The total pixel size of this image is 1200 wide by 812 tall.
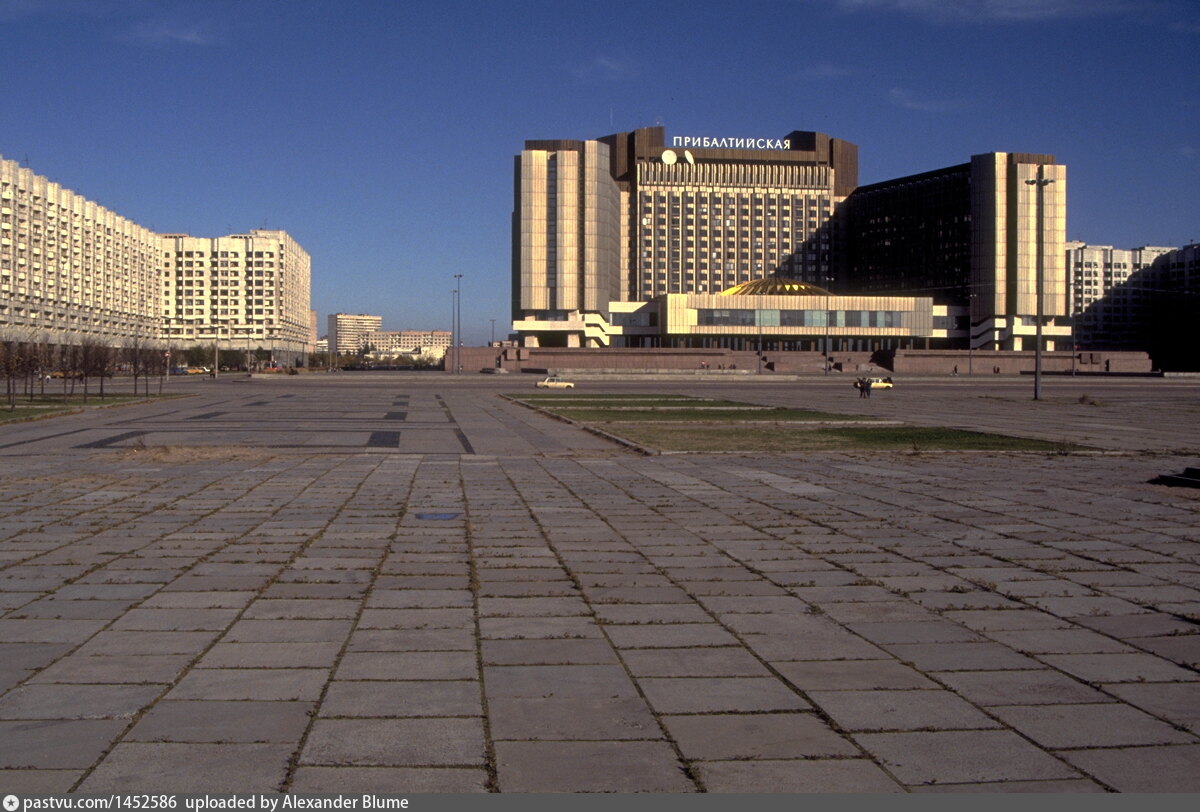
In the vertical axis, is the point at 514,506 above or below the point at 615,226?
below

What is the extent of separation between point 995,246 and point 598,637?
15120 cm

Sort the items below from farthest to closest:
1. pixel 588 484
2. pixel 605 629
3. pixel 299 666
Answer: pixel 588 484
pixel 605 629
pixel 299 666

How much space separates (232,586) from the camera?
29.3 ft

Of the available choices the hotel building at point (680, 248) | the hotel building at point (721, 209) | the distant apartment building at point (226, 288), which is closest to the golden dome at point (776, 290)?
the hotel building at point (680, 248)

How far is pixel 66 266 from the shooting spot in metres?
130

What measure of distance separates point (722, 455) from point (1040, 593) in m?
14.1

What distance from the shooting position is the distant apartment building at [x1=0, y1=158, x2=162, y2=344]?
11744 cm

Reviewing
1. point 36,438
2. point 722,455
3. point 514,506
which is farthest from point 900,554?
point 36,438

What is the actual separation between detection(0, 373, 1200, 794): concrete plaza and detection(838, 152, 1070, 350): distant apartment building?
135 meters

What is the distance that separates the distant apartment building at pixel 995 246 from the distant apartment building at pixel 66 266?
112m

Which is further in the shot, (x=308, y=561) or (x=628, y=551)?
(x=628, y=551)


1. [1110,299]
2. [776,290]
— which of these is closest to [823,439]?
[776,290]

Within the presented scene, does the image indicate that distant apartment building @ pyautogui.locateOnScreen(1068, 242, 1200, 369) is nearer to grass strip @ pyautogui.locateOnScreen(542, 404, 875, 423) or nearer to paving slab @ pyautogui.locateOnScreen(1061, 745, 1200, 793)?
grass strip @ pyautogui.locateOnScreen(542, 404, 875, 423)

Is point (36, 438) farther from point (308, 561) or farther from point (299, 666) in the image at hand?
point (299, 666)
